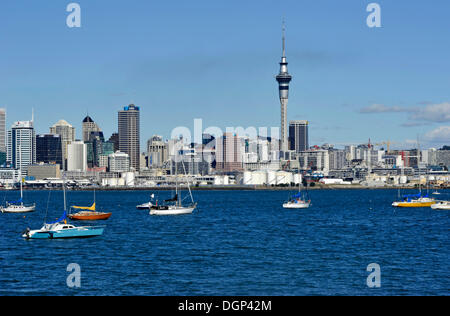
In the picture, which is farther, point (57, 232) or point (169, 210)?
point (169, 210)

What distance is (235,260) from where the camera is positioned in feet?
153

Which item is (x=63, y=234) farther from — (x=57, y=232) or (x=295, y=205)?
(x=295, y=205)

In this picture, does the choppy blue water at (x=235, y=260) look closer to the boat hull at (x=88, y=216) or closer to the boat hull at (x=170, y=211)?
the boat hull at (x=88, y=216)

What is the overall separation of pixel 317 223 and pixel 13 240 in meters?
37.2

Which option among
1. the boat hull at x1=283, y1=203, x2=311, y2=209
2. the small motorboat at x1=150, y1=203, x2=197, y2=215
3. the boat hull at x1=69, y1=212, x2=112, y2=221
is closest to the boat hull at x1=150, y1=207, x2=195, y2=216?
the small motorboat at x1=150, y1=203, x2=197, y2=215

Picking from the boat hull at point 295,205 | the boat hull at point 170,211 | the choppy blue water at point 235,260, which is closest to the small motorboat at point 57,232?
the choppy blue water at point 235,260

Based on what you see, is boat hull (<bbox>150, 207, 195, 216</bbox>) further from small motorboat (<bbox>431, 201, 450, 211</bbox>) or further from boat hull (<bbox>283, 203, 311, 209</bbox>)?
small motorboat (<bbox>431, 201, 450, 211</bbox>)

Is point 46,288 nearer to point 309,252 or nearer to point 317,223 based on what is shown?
point 309,252

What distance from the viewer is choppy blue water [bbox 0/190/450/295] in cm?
3612

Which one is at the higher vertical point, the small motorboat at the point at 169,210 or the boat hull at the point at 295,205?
the small motorboat at the point at 169,210

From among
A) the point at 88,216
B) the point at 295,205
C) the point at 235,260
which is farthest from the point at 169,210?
the point at 235,260

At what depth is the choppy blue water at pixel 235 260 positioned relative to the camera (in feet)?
119
